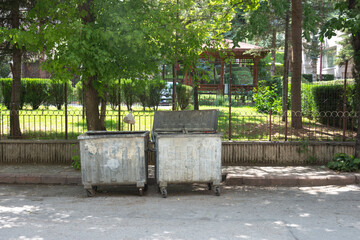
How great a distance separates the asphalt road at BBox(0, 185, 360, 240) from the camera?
5059 millimetres

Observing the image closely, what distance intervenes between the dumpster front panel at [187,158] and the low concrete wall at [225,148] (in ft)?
8.64

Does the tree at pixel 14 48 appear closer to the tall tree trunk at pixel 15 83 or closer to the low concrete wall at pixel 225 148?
the tall tree trunk at pixel 15 83

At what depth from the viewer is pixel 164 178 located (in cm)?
731

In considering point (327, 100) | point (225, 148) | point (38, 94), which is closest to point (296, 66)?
point (327, 100)

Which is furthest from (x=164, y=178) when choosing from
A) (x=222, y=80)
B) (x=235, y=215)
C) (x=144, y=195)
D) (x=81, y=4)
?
(x=222, y=80)

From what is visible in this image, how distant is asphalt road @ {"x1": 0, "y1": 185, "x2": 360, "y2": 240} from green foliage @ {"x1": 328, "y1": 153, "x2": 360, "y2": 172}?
2.78 ft

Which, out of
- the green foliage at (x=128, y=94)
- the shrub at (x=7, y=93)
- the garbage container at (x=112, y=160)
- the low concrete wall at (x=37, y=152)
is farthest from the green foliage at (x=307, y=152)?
the shrub at (x=7, y=93)

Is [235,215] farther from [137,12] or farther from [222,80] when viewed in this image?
[222,80]

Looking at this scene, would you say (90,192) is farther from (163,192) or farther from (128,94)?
(128,94)

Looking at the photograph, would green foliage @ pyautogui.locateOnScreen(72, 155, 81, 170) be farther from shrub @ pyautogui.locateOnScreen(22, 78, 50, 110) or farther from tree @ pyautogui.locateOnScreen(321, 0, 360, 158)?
shrub @ pyautogui.locateOnScreen(22, 78, 50, 110)

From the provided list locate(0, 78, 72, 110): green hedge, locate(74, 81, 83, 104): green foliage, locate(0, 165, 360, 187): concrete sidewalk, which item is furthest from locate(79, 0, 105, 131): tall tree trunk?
locate(74, 81, 83, 104): green foliage

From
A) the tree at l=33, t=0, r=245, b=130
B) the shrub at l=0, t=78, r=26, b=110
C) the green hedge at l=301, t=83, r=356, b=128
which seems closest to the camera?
the tree at l=33, t=0, r=245, b=130

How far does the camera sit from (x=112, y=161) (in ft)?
23.9

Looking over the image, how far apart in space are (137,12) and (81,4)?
4.08ft
